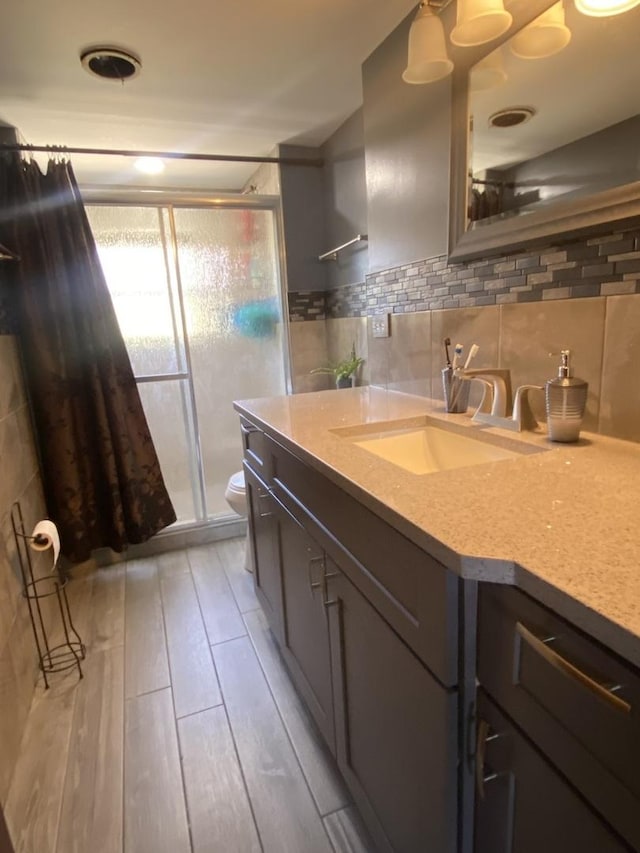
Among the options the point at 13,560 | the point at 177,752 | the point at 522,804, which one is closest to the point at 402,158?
the point at 522,804

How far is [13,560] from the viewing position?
5.28ft

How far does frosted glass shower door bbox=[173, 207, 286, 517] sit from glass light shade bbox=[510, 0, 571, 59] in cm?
169

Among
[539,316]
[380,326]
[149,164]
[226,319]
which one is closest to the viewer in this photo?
[539,316]

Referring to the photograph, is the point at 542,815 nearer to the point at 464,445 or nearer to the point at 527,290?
the point at 464,445

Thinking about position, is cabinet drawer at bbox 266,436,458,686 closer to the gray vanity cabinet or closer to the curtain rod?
the gray vanity cabinet

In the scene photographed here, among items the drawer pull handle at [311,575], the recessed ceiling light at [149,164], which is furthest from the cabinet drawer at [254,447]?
the recessed ceiling light at [149,164]

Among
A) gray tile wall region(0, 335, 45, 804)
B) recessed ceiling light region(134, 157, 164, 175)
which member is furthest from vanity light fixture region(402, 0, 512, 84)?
gray tile wall region(0, 335, 45, 804)

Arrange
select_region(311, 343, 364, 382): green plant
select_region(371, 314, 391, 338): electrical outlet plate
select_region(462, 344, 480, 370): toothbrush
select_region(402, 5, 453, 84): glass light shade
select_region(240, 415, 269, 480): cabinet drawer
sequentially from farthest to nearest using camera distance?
select_region(311, 343, 364, 382): green plant → select_region(371, 314, 391, 338): electrical outlet plate → select_region(240, 415, 269, 480): cabinet drawer → select_region(462, 344, 480, 370): toothbrush → select_region(402, 5, 453, 84): glass light shade

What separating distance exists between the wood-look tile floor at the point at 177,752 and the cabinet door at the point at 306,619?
16cm

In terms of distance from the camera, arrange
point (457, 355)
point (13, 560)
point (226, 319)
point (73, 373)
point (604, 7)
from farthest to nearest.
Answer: point (226, 319), point (73, 373), point (13, 560), point (457, 355), point (604, 7)

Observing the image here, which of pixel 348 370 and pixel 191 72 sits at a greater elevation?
pixel 191 72

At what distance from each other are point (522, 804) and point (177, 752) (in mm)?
1183

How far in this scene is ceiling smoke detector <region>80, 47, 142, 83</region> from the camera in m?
1.65

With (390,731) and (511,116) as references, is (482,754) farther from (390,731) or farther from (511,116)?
(511,116)
